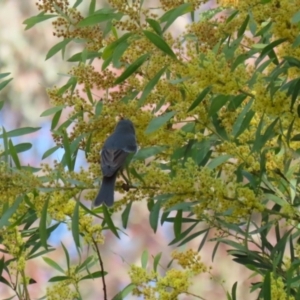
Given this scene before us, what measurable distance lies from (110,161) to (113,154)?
35mm

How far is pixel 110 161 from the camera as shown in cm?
126

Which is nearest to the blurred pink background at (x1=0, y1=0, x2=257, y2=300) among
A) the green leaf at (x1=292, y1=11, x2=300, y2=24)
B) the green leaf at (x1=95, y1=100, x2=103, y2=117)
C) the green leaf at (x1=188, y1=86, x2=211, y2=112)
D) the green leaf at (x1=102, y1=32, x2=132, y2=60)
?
the green leaf at (x1=95, y1=100, x2=103, y2=117)

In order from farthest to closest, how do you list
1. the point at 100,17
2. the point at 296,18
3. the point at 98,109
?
the point at 98,109
the point at 100,17
the point at 296,18

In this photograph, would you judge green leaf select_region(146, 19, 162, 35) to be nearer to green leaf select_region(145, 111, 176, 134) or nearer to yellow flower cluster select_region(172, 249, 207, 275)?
green leaf select_region(145, 111, 176, 134)

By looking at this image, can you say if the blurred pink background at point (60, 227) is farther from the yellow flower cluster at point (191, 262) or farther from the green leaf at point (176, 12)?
the green leaf at point (176, 12)

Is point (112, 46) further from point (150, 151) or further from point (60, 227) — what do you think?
point (60, 227)

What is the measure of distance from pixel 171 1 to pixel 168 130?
245 mm

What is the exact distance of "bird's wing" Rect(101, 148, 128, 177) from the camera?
4.00 ft

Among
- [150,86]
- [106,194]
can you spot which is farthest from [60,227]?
[150,86]

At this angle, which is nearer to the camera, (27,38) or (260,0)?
(260,0)

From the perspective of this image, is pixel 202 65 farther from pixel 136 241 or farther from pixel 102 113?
pixel 136 241

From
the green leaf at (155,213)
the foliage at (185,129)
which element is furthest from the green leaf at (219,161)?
the green leaf at (155,213)

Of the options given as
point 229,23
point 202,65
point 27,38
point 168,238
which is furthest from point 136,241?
point 202,65

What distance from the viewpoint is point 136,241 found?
217 centimetres
